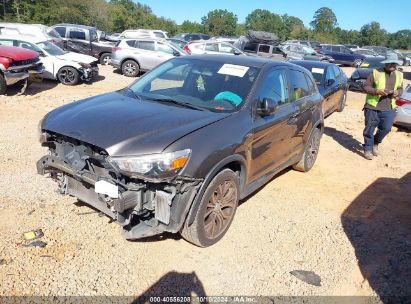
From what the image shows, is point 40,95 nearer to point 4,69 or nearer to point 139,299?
point 4,69

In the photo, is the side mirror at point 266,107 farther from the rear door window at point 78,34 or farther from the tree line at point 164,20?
the tree line at point 164,20

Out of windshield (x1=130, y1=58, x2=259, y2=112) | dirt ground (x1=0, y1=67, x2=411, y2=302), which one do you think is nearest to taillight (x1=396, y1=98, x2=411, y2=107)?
dirt ground (x1=0, y1=67, x2=411, y2=302)

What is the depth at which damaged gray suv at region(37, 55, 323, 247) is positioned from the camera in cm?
297

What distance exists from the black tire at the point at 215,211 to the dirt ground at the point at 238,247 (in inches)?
6.3

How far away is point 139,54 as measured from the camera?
49.4 ft

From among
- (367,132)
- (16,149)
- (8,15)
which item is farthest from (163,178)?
(8,15)

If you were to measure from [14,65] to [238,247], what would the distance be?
826cm

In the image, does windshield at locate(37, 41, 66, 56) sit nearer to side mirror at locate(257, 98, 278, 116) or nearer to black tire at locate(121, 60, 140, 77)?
black tire at locate(121, 60, 140, 77)

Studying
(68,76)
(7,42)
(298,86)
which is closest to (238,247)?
(298,86)

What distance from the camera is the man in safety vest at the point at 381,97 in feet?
21.2

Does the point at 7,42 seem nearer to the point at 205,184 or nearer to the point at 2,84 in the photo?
the point at 2,84

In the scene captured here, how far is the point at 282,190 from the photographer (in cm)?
517

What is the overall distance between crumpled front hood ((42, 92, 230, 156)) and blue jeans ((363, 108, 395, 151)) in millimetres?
4345

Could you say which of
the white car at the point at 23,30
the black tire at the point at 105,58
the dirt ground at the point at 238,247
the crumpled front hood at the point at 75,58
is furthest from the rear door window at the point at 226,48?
the dirt ground at the point at 238,247
